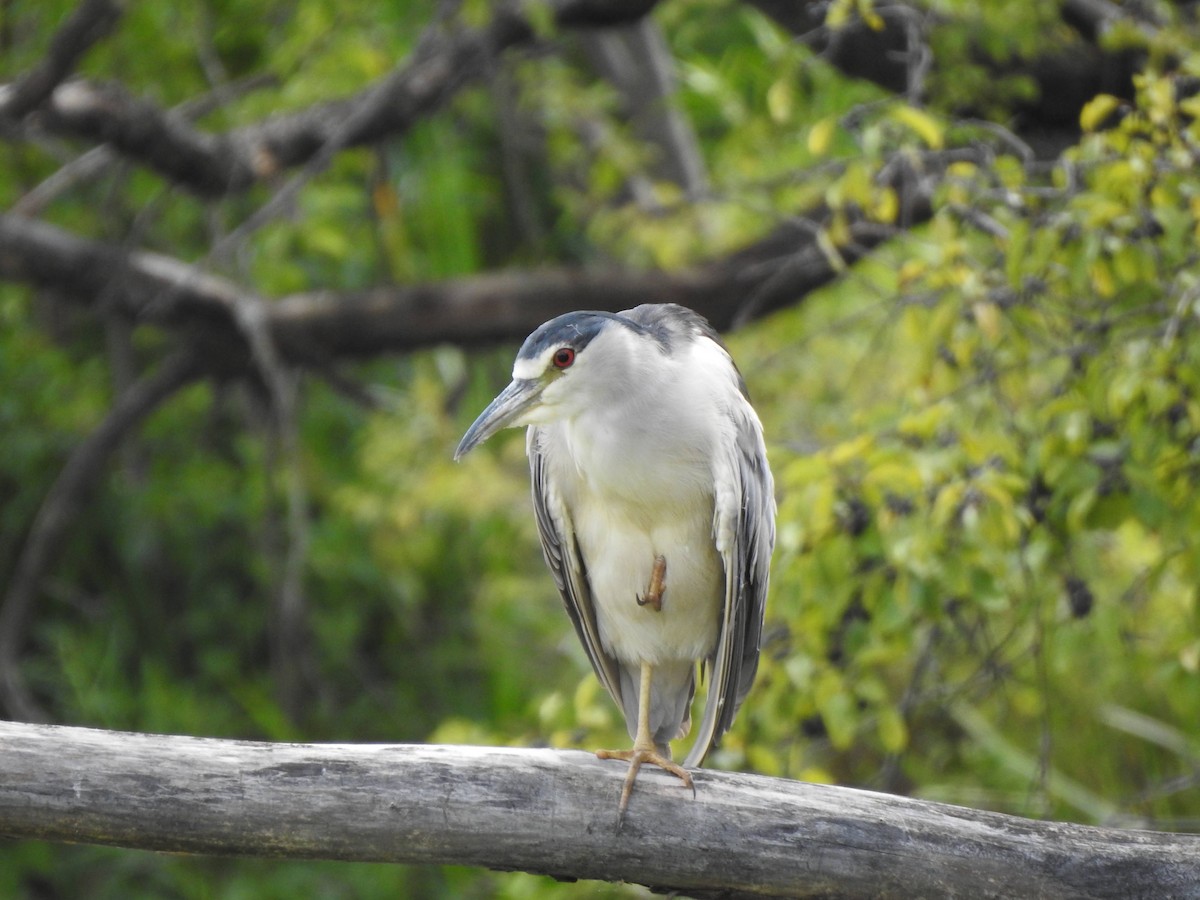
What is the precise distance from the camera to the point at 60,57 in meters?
3.21

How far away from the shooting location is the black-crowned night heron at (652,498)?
220cm

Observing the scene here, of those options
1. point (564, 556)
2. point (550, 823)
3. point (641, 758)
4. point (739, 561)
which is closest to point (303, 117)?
point (564, 556)

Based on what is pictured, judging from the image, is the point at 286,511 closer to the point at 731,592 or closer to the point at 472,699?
the point at 472,699

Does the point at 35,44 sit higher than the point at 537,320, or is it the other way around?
the point at 35,44

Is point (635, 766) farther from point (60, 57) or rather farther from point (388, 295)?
point (388, 295)

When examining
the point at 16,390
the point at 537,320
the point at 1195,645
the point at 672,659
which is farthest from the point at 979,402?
the point at 16,390

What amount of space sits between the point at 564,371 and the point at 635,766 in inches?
25.7

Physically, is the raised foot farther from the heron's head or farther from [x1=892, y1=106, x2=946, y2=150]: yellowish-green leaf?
[x1=892, y1=106, x2=946, y2=150]: yellowish-green leaf

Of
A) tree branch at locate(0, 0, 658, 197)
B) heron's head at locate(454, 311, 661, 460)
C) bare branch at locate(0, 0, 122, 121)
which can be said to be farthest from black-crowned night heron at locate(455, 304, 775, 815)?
tree branch at locate(0, 0, 658, 197)

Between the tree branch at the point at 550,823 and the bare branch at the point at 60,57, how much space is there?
2.04m

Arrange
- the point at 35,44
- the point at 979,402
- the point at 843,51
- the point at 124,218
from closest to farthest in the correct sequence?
the point at 979,402
the point at 843,51
the point at 35,44
the point at 124,218

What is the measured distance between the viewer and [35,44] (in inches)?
160

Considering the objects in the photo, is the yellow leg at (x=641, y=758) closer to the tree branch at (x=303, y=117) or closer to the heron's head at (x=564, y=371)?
the heron's head at (x=564, y=371)

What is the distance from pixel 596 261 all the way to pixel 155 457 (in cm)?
214
